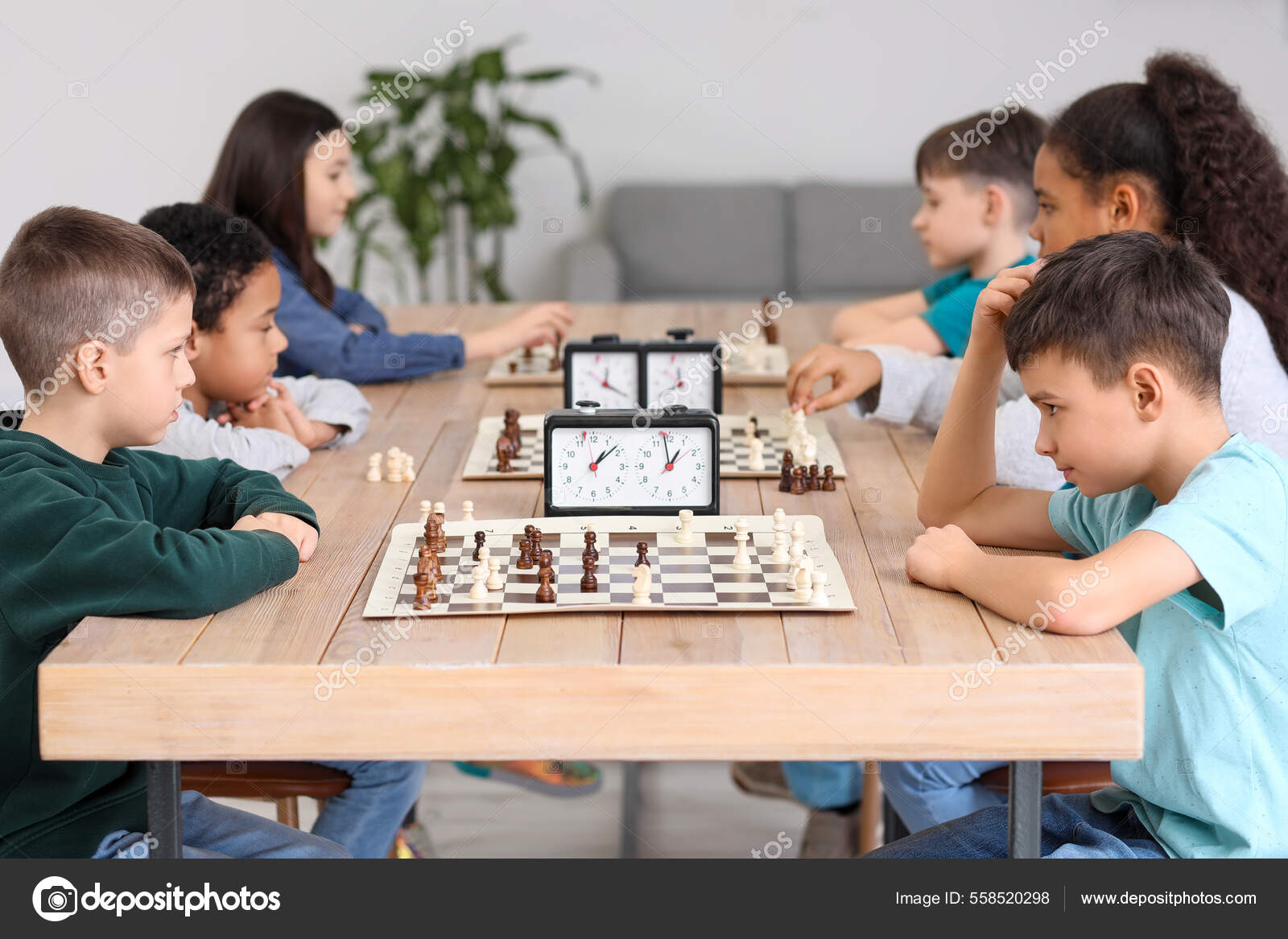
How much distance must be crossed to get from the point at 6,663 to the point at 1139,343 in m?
1.22

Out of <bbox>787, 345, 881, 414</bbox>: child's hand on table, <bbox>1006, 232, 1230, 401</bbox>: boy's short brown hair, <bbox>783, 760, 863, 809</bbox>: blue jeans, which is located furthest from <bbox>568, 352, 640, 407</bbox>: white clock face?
<bbox>783, 760, 863, 809</bbox>: blue jeans

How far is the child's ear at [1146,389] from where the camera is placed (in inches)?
51.6

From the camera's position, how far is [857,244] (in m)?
4.68

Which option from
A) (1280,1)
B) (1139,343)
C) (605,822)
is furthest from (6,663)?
(1280,1)

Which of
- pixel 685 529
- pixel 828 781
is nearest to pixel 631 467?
pixel 685 529

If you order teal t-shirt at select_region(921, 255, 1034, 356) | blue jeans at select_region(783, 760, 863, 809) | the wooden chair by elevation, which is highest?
teal t-shirt at select_region(921, 255, 1034, 356)

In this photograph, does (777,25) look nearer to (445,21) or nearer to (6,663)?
(445,21)

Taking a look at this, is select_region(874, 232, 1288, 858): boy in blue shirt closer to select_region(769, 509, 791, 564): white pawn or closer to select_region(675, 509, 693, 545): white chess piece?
select_region(769, 509, 791, 564): white pawn

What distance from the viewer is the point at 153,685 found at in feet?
3.76

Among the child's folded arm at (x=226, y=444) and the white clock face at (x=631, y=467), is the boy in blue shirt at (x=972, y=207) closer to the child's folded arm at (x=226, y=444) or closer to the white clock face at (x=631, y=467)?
the white clock face at (x=631, y=467)

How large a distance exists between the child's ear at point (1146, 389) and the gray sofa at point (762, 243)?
336 centimetres

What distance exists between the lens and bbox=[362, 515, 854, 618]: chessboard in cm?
129

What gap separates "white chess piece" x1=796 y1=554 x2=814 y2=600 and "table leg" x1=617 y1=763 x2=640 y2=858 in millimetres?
1410

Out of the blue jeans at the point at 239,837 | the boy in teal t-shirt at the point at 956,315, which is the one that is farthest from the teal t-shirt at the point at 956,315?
the blue jeans at the point at 239,837
